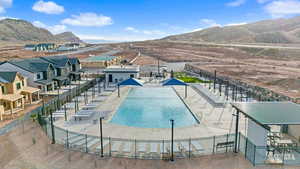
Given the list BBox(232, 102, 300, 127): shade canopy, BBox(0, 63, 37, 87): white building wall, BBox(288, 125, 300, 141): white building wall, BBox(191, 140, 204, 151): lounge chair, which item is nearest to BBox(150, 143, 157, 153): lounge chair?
BBox(191, 140, 204, 151): lounge chair

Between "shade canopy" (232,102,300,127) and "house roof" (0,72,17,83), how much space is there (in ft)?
77.6

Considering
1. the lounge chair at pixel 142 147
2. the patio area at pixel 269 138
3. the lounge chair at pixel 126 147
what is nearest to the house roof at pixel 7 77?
the lounge chair at pixel 126 147

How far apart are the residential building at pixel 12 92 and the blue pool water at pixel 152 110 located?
11.1 meters

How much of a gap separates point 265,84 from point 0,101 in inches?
1526

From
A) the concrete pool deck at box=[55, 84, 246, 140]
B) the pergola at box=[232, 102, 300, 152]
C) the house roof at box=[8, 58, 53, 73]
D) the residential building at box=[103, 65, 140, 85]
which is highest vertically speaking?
the house roof at box=[8, 58, 53, 73]

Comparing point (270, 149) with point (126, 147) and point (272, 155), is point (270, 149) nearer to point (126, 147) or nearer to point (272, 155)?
point (272, 155)

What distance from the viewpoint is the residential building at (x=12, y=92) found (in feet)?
78.8

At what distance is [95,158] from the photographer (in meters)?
14.4

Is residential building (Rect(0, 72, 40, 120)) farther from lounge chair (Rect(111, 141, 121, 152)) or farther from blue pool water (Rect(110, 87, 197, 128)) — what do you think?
lounge chair (Rect(111, 141, 121, 152))

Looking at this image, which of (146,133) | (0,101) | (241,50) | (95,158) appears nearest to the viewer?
(95,158)

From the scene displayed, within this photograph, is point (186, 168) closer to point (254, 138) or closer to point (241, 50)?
point (254, 138)

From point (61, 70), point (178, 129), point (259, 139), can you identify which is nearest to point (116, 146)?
point (178, 129)

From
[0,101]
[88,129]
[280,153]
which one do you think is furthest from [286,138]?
[0,101]

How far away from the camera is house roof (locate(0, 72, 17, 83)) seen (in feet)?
82.7
